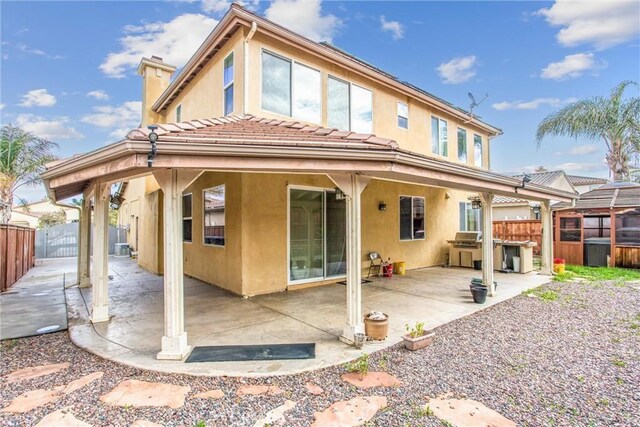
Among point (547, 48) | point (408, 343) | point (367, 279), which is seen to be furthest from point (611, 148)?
point (408, 343)

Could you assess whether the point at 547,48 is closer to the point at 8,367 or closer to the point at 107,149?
the point at 107,149

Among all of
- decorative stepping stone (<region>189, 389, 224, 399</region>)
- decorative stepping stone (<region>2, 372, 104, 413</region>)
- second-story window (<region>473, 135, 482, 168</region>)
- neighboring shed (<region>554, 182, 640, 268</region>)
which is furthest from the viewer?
second-story window (<region>473, 135, 482, 168</region>)

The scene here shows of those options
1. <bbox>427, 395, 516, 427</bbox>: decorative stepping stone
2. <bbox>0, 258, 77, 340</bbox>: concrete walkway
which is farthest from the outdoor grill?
<bbox>0, 258, 77, 340</bbox>: concrete walkway

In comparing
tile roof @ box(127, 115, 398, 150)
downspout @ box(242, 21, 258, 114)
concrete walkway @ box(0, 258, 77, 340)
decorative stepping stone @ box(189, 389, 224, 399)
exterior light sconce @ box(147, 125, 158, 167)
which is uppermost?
downspout @ box(242, 21, 258, 114)

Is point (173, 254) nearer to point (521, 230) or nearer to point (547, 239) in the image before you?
point (547, 239)

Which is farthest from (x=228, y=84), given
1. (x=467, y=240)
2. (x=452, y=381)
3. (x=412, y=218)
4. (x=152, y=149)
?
(x=467, y=240)

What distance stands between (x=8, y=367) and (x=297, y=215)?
5620 millimetres

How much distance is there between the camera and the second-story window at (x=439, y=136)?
12289mm

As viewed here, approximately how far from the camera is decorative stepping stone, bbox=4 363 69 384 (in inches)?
149

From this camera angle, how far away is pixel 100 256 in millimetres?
5863

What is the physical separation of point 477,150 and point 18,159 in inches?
916

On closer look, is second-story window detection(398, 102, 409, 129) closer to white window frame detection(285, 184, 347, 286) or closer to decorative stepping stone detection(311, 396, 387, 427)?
white window frame detection(285, 184, 347, 286)

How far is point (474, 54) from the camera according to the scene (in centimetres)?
1580

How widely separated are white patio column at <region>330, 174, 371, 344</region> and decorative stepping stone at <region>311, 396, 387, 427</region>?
1.44m
